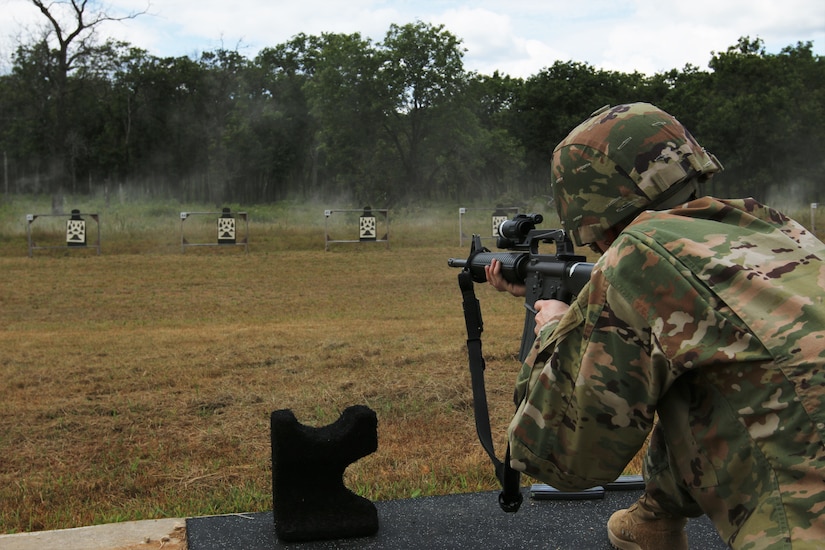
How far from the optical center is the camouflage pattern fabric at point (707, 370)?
4.02 ft

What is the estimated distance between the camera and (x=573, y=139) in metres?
1.60

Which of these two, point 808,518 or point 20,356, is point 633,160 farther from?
point 20,356

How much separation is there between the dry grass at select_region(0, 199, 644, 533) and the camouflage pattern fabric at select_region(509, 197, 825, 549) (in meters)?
1.81

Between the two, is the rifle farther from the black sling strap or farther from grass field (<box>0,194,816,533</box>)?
grass field (<box>0,194,816,533</box>)

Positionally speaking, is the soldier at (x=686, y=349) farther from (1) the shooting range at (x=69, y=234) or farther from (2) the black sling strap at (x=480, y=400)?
(1) the shooting range at (x=69, y=234)

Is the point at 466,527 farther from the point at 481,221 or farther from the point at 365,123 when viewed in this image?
the point at 365,123

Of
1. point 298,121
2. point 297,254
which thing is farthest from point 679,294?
point 298,121

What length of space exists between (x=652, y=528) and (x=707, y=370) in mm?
1081

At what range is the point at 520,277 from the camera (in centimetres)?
236

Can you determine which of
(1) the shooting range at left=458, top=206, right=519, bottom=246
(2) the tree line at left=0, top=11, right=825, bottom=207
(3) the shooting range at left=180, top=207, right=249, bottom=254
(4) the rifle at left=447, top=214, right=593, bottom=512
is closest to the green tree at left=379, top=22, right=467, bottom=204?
(2) the tree line at left=0, top=11, right=825, bottom=207

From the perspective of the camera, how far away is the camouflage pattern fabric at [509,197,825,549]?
1.23 metres

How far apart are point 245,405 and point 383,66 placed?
2374 cm

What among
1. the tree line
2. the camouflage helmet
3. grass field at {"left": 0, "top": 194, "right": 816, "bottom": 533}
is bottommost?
grass field at {"left": 0, "top": 194, "right": 816, "bottom": 533}

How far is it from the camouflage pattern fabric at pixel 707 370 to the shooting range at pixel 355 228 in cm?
1578
